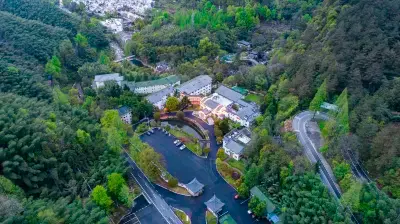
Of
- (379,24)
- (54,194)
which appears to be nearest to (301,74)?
(379,24)

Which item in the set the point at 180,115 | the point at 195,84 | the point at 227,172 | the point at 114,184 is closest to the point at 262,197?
the point at 227,172

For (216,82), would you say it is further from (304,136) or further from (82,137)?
(82,137)

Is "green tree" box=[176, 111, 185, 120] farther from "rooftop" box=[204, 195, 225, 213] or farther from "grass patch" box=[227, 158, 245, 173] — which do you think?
"rooftop" box=[204, 195, 225, 213]

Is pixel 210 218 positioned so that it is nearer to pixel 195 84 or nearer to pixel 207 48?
pixel 195 84

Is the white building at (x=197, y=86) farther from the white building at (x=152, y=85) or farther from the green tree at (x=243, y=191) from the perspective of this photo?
the green tree at (x=243, y=191)

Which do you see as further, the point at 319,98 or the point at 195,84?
the point at 195,84

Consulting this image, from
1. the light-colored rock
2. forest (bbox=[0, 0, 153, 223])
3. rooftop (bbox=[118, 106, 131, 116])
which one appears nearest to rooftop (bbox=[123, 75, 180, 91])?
forest (bbox=[0, 0, 153, 223])
